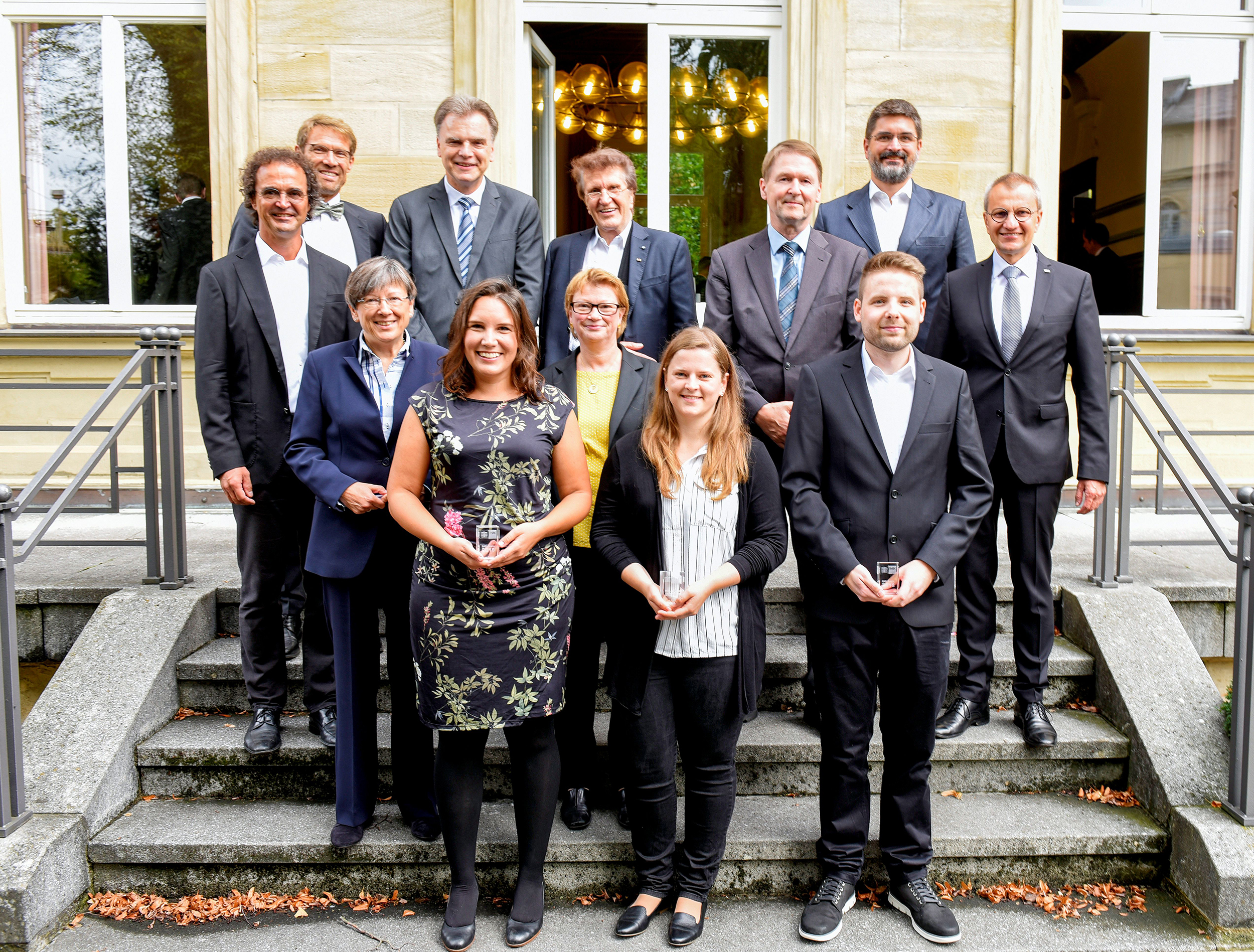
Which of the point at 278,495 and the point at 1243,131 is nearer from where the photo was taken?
the point at 278,495

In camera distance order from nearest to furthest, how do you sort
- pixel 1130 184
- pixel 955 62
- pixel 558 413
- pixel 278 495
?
pixel 558 413 < pixel 278 495 < pixel 955 62 < pixel 1130 184

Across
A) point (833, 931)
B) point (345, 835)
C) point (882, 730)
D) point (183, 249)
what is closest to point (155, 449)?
point (345, 835)

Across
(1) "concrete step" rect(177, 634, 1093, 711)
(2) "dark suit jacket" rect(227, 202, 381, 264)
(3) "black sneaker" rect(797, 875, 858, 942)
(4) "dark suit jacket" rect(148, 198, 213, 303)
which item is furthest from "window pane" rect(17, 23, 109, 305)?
(3) "black sneaker" rect(797, 875, 858, 942)

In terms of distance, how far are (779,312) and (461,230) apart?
138 centimetres

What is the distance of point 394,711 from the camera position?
3.28 meters

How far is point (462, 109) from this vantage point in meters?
3.90

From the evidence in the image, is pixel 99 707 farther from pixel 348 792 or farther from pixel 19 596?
pixel 348 792

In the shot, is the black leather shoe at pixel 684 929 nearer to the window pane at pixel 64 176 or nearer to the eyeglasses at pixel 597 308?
the eyeglasses at pixel 597 308

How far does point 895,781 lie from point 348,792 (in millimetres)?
1835

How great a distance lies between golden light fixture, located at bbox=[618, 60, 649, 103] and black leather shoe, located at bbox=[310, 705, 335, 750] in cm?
549

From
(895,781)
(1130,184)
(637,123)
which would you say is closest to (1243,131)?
(1130,184)

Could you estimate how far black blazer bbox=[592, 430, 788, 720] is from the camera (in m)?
2.96

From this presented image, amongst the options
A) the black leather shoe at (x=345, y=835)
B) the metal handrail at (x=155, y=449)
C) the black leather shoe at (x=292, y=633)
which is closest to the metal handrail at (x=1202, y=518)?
the black leather shoe at (x=345, y=835)

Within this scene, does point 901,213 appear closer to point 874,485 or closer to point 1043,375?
point 1043,375
